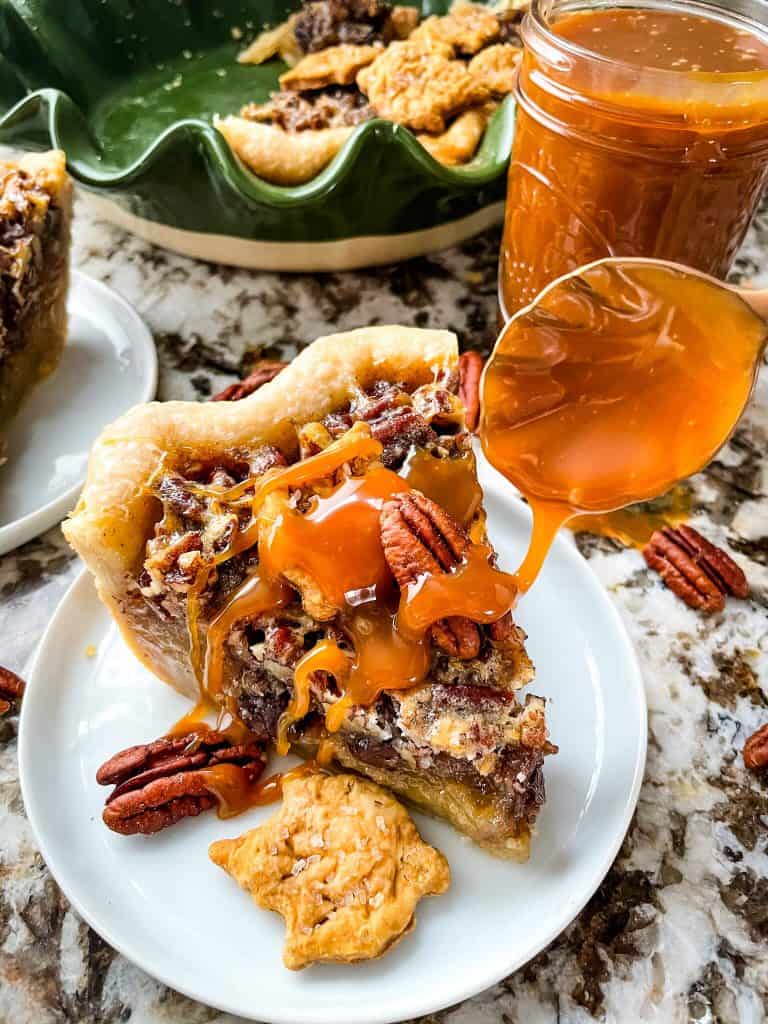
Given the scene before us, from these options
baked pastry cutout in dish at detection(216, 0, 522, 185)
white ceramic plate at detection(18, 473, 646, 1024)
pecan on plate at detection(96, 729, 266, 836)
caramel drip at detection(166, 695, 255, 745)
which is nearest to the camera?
white ceramic plate at detection(18, 473, 646, 1024)

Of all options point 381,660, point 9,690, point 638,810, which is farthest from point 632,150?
point 9,690

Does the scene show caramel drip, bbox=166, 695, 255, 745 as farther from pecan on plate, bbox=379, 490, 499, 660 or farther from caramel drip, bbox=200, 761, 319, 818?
pecan on plate, bbox=379, 490, 499, 660

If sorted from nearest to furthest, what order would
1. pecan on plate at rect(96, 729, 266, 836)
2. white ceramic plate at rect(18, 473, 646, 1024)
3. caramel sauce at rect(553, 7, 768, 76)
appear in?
white ceramic plate at rect(18, 473, 646, 1024)
pecan on plate at rect(96, 729, 266, 836)
caramel sauce at rect(553, 7, 768, 76)

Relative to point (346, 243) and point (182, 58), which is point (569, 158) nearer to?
point (346, 243)

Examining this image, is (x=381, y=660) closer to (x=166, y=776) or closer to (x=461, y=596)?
(x=461, y=596)

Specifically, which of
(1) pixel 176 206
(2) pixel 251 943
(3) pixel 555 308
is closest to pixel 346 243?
(1) pixel 176 206

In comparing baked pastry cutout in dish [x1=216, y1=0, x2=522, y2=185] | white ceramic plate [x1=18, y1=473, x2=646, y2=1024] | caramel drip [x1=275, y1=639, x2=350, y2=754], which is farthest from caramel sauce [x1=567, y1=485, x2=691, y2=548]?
baked pastry cutout in dish [x1=216, y1=0, x2=522, y2=185]
